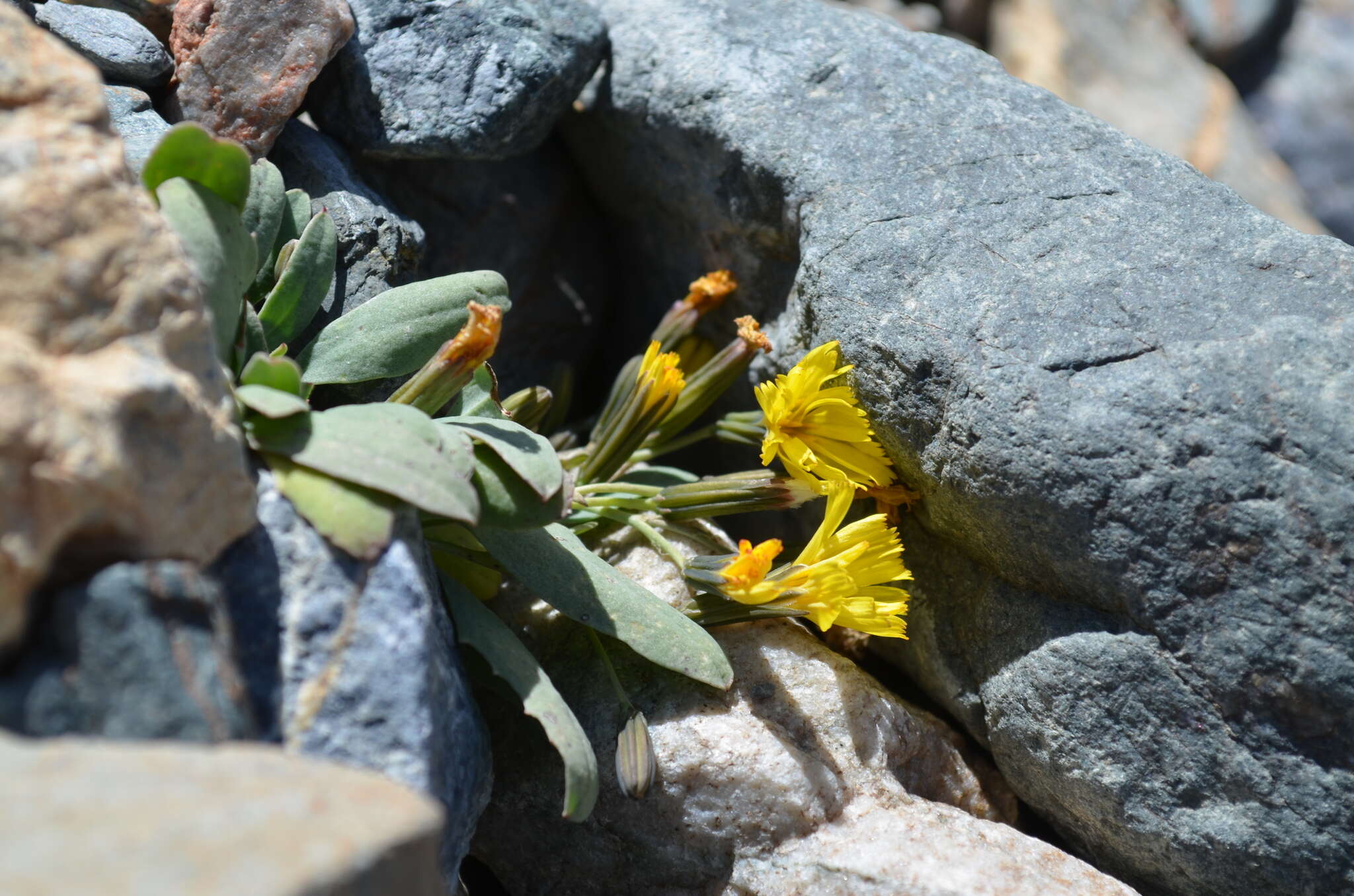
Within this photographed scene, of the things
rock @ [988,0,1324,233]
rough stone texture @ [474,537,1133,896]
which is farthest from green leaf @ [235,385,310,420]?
rock @ [988,0,1324,233]

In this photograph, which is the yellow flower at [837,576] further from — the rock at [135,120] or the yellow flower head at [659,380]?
the rock at [135,120]

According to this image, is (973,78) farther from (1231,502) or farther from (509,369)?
(509,369)

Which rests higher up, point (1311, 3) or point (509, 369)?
point (1311, 3)

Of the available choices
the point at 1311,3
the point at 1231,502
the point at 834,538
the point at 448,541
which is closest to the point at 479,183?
the point at 448,541

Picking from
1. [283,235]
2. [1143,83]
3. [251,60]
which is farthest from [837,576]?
[1143,83]

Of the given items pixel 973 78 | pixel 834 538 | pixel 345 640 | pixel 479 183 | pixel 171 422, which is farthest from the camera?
pixel 479 183

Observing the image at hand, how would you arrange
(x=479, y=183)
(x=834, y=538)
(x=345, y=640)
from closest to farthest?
(x=345, y=640)
(x=834, y=538)
(x=479, y=183)
